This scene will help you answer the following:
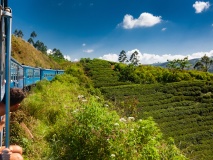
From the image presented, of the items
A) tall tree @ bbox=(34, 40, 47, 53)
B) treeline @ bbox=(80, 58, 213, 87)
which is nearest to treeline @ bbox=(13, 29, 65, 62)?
tall tree @ bbox=(34, 40, 47, 53)

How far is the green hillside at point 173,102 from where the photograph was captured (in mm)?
20234

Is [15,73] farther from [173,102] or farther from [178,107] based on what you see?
[173,102]

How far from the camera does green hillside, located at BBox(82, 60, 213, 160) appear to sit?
66.4 ft

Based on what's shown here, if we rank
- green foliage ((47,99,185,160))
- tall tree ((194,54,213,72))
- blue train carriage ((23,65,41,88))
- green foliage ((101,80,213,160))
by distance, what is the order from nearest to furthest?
green foliage ((47,99,185,160)), blue train carriage ((23,65,41,88)), green foliage ((101,80,213,160)), tall tree ((194,54,213,72))

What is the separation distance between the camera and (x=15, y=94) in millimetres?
1880

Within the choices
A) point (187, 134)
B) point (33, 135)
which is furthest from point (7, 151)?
point (187, 134)

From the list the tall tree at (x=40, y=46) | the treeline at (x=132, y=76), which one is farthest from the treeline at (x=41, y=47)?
the treeline at (x=132, y=76)

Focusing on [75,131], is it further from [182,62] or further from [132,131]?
[182,62]

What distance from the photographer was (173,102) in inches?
1115

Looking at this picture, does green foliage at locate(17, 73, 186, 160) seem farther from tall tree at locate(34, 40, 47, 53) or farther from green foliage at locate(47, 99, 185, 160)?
tall tree at locate(34, 40, 47, 53)

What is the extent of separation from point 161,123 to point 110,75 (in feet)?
55.6

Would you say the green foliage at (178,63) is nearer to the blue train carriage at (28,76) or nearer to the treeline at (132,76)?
→ the treeline at (132,76)

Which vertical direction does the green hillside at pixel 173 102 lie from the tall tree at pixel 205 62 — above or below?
below

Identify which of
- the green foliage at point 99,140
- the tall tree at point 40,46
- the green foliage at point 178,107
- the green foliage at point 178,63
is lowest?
the green foliage at point 178,107
